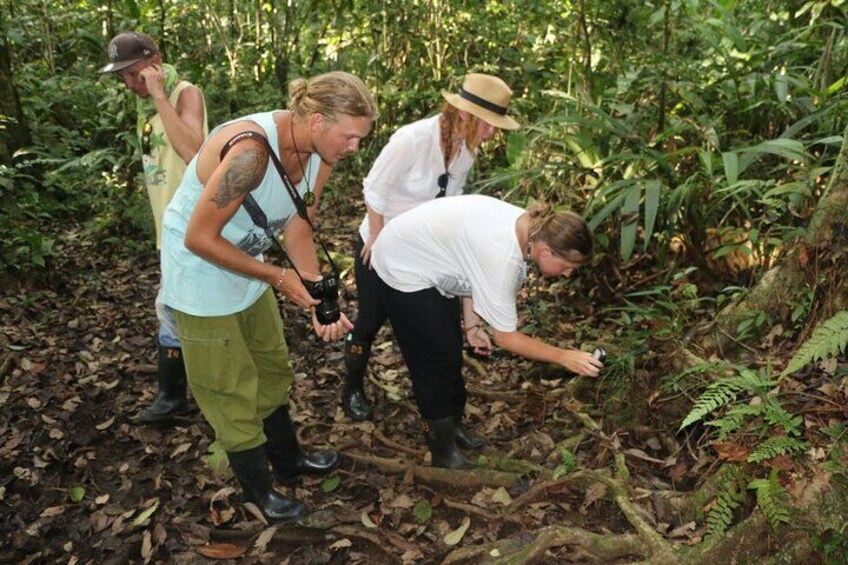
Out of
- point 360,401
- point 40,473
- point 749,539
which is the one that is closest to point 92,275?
point 40,473

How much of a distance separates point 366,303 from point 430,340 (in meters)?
0.81

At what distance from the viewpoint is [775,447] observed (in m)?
2.60

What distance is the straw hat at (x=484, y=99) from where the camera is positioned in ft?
11.3

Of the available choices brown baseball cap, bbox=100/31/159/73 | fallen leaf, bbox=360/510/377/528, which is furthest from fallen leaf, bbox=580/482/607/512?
brown baseball cap, bbox=100/31/159/73

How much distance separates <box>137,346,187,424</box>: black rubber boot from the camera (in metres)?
4.27

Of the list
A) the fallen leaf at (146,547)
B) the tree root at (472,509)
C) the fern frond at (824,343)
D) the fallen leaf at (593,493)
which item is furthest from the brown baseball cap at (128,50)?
the fern frond at (824,343)

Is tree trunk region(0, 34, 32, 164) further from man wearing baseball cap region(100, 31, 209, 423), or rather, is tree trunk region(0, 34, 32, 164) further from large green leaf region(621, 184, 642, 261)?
large green leaf region(621, 184, 642, 261)

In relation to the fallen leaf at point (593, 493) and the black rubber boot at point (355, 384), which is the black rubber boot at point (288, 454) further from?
the fallen leaf at point (593, 493)

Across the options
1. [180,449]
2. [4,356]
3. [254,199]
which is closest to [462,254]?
[254,199]

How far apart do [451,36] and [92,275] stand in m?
4.67

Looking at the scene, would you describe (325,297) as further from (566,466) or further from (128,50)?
(128,50)

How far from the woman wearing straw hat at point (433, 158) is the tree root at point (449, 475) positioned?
1.09 feet

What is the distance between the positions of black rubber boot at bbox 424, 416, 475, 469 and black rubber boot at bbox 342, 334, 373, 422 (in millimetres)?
729

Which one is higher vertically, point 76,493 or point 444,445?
point 444,445
